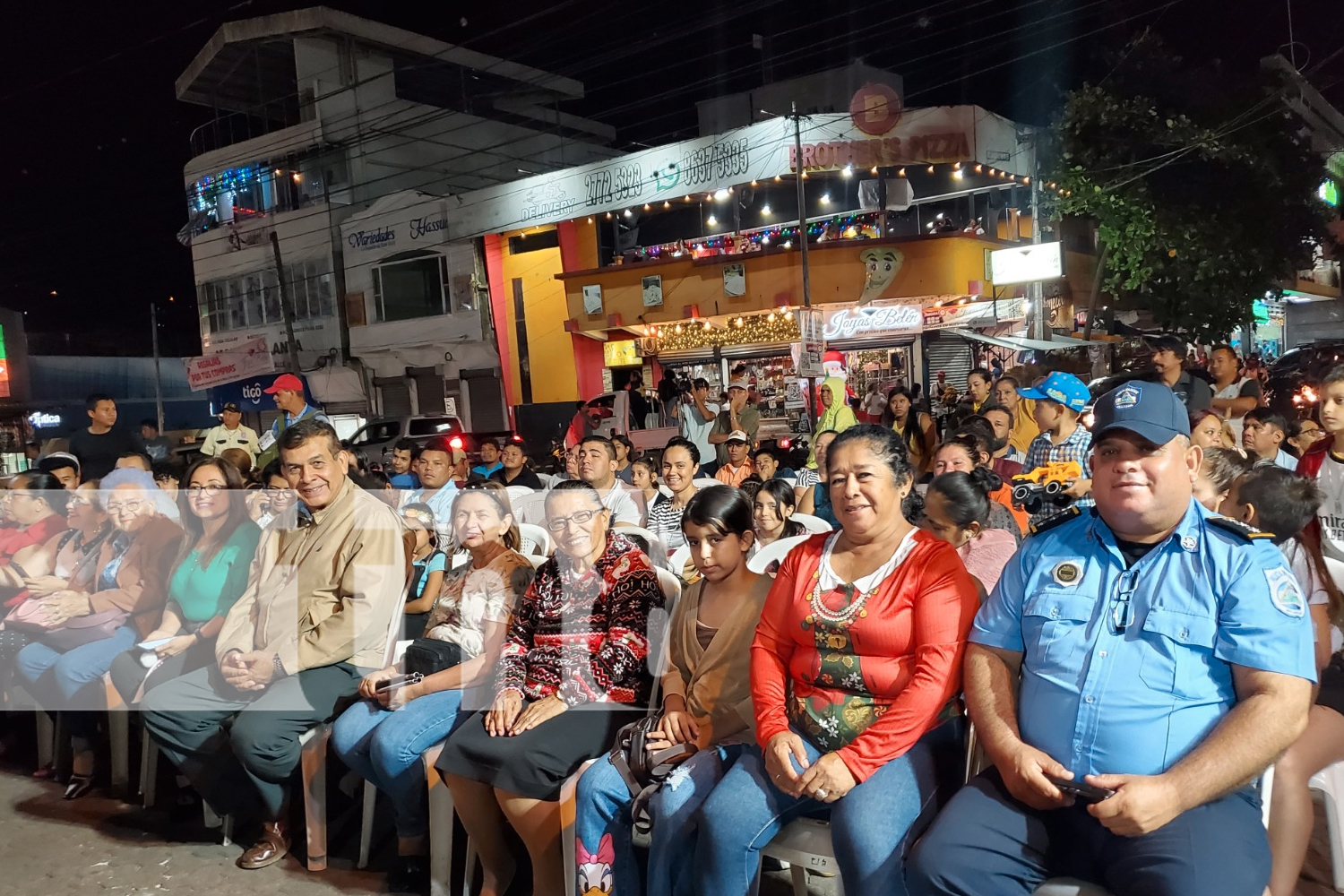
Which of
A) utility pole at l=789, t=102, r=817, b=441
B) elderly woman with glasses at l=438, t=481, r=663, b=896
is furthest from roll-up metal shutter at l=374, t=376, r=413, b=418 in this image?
elderly woman with glasses at l=438, t=481, r=663, b=896

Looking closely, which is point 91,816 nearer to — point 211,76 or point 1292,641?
point 1292,641

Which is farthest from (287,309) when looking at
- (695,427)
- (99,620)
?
(99,620)

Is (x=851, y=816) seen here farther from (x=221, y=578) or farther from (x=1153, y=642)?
(x=221, y=578)

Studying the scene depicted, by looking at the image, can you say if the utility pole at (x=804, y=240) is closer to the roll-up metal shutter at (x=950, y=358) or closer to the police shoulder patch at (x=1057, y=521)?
the roll-up metal shutter at (x=950, y=358)

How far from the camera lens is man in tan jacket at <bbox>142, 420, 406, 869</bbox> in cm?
357

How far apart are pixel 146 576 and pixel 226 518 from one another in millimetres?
716

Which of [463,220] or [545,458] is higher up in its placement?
[463,220]

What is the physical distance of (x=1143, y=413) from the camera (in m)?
2.17

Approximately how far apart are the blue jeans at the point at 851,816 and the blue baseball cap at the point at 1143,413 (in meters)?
1.00

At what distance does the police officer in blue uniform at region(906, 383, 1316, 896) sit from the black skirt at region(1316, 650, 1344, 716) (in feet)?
5.27

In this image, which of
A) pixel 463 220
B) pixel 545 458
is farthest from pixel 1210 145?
pixel 463 220

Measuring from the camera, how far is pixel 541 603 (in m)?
3.38

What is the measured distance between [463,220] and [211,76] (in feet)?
36.2

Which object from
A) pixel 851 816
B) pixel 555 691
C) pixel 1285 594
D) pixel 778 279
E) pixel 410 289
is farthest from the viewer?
pixel 410 289
